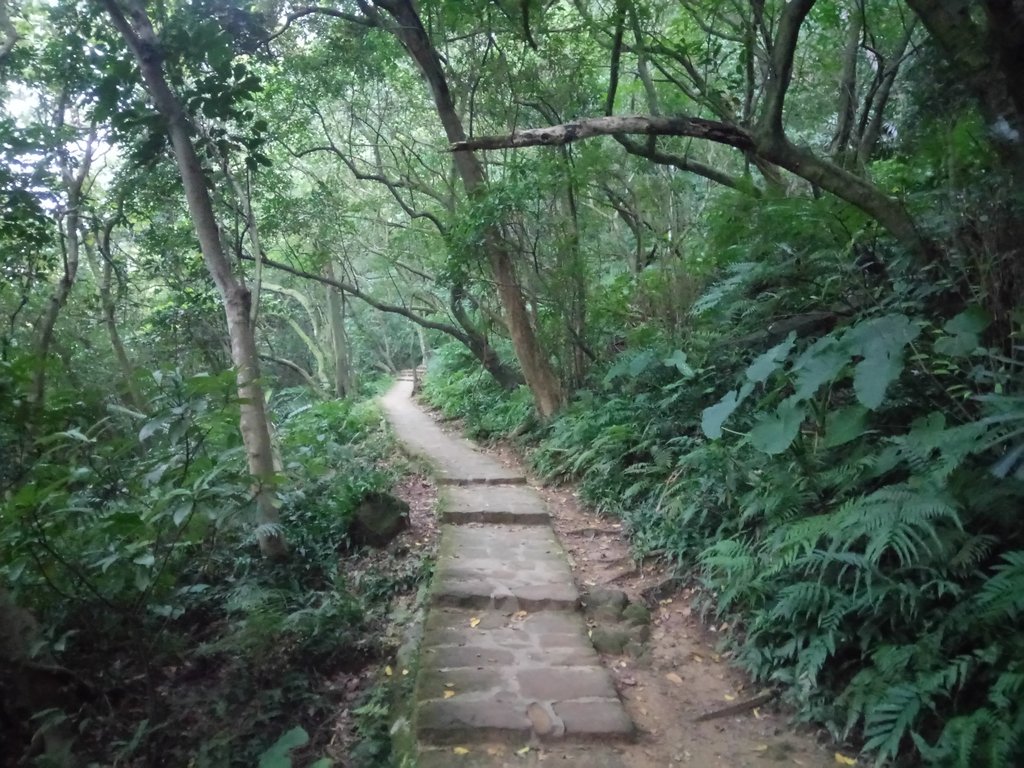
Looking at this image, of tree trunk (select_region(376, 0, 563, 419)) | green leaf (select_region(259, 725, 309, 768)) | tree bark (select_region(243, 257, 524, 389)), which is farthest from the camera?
tree bark (select_region(243, 257, 524, 389))

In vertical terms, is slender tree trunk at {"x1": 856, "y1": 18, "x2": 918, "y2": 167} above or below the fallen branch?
above

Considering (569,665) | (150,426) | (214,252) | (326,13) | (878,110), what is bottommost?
(569,665)

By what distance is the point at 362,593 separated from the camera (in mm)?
5352

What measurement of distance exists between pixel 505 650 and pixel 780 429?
212 cm

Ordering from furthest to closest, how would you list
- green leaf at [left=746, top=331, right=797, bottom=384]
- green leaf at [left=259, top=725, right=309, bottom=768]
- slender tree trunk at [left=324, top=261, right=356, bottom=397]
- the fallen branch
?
slender tree trunk at [left=324, top=261, right=356, bottom=397] → green leaf at [left=746, top=331, right=797, bottom=384] → the fallen branch → green leaf at [left=259, top=725, right=309, bottom=768]

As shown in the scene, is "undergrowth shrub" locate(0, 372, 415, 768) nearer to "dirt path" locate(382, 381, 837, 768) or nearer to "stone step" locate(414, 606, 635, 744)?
"stone step" locate(414, 606, 635, 744)

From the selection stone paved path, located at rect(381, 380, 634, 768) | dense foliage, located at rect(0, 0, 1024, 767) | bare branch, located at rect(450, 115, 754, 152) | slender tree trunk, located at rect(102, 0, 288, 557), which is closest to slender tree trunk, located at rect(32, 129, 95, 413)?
dense foliage, located at rect(0, 0, 1024, 767)

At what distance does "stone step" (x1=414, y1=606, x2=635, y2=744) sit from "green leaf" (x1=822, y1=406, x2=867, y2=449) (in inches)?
74.8

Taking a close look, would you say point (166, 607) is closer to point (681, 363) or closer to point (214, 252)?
point (214, 252)

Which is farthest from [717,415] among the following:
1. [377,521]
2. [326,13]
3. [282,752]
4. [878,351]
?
[326,13]

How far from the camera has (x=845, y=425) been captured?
3.97 metres

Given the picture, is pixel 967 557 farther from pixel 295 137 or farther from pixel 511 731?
pixel 295 137

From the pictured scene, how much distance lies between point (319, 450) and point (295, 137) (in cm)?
558

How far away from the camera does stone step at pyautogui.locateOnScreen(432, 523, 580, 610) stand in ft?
15.7
